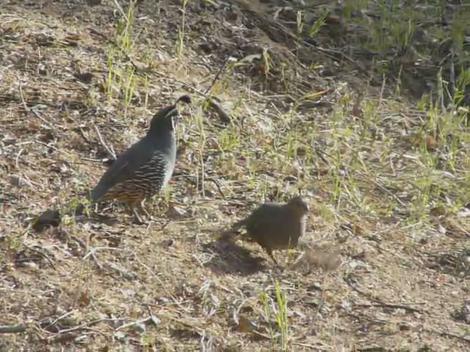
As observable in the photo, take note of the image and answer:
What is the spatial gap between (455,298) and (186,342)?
155 cm

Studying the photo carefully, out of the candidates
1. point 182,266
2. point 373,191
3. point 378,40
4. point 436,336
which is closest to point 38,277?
point 182,266

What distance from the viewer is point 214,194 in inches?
243

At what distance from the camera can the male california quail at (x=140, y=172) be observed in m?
5.54

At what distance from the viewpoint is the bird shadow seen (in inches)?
213

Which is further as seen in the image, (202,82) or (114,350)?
(202,82)

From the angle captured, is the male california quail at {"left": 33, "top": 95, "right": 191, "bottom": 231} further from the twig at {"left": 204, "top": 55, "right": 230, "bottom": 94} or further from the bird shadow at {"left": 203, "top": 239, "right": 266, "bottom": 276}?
the twig at {"left": 204, "top": 55, "right": 230, "bottom": 94}

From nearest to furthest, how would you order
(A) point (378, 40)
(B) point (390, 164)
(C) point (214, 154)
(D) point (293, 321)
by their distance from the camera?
(D) point (293, 321) < (C) point (214, 154) < (B) point (390, 164) < (A) point (378, 40)

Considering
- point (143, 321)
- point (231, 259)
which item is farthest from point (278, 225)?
point (143, 321)

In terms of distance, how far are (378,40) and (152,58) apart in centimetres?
202

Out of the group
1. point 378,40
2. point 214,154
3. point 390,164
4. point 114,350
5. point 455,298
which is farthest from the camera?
point 378,40

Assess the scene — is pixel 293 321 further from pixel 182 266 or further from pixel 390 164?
pixel 390 164

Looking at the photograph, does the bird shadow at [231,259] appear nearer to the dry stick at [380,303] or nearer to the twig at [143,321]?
the dry stick at [380,303]

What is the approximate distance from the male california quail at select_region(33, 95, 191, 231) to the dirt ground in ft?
0.42

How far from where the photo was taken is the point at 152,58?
732 cm
